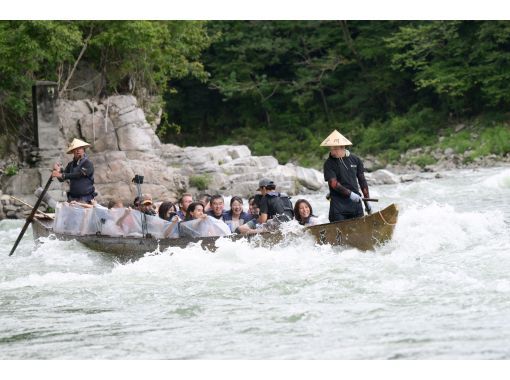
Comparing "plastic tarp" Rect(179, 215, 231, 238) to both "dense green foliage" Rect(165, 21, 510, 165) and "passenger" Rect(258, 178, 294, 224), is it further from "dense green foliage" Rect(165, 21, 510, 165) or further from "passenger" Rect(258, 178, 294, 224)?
"dense green foliage" Rect(165, 21, 510, 165)

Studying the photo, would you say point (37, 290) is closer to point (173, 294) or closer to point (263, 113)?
point (173, 294)

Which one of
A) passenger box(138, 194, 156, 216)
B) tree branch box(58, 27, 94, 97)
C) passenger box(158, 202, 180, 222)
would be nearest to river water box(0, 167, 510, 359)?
passenger box(138, 194, 156, 216)

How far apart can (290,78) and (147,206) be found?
92.9ft

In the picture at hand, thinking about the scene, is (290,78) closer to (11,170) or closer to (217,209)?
(11,170)

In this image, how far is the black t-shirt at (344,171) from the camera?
12.8 m

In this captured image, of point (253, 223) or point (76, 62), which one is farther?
point (76, 62)

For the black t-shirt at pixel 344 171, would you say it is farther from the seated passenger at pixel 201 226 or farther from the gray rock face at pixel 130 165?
the gray rock face at pixel 130 165

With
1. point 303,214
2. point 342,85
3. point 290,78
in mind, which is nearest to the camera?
point 303,214

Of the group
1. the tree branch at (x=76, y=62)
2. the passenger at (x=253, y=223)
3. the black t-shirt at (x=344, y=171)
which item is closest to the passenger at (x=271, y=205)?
the passenger at (x=253, y=223)

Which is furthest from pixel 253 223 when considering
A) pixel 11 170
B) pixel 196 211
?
pixel 11 170

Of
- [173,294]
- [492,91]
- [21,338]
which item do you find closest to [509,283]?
[173,294]

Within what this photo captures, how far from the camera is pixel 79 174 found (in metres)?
15.8

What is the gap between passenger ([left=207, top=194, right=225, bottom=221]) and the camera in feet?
47.0

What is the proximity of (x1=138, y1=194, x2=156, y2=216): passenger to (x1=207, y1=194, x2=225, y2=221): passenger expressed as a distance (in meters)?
0.86
